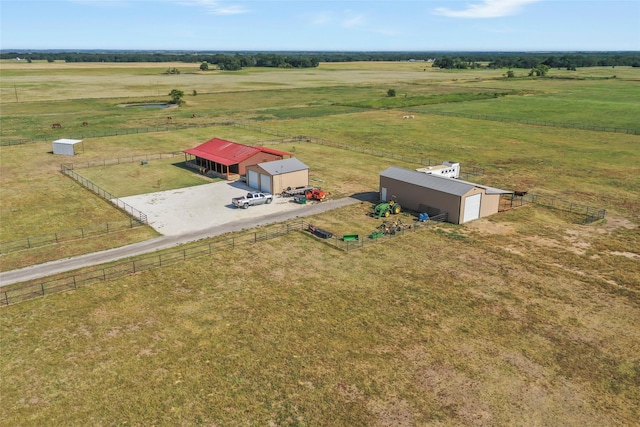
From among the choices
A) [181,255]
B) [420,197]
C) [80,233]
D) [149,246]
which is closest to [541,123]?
[420,197]

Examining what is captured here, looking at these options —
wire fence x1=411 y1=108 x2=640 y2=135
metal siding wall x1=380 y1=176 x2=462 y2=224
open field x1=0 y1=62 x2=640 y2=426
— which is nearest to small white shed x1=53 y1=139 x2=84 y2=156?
open field x1=0 y1=62 x2=640 y2=426

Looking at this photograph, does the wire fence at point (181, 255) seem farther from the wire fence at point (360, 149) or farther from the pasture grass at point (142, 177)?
the wire fence at point (360, 149)

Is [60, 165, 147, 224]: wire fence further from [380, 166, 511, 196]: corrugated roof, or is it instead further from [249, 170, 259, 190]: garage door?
[380, 166, 511, 196]: corrugated roof

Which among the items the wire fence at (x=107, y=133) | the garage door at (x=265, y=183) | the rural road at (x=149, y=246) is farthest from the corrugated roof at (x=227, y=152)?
the wire fence at (x=107, y=133)

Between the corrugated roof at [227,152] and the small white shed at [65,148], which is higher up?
the corrugated roof at [227,152]

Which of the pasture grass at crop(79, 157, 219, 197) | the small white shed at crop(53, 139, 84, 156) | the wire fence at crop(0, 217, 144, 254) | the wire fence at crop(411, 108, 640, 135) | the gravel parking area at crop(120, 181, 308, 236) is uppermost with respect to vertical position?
the wire fence at crop(411, 108, 640, 135)

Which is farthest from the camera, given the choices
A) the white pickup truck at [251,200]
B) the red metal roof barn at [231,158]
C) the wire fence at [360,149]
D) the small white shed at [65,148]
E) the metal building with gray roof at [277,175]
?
the small white shed at [65,148]
